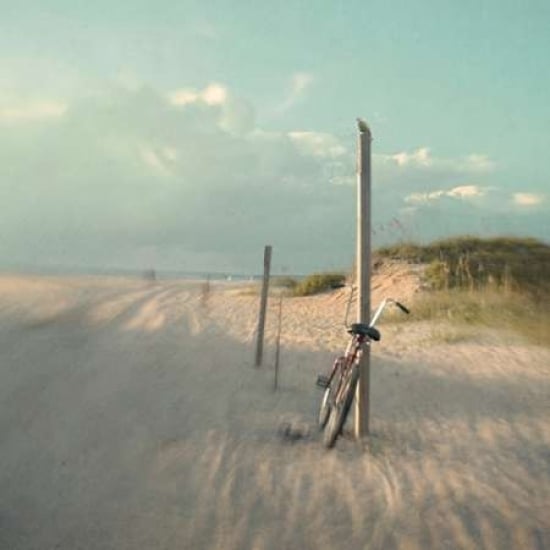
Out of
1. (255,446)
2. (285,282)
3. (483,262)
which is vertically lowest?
(255,446)

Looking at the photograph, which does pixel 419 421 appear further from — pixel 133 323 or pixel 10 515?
pixel 133 323

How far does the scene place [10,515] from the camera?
655 cm

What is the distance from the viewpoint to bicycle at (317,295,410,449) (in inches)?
286

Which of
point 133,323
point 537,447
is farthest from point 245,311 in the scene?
point 537,447

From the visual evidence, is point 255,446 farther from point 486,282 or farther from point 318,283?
point 318,283

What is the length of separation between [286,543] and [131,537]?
Answer: 1392 mm

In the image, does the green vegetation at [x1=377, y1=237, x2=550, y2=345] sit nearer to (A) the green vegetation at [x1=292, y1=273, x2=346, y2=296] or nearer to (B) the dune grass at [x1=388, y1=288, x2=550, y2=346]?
(B) the dune grass at [x1=388, y1=288, x2=550, y2=346]

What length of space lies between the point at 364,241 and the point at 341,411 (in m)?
1.95

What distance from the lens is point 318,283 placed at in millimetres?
24719

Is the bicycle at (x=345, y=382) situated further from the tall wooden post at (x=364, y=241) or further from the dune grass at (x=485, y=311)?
the dune grass at (x=485, y=311)

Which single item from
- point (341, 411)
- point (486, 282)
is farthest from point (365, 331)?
point (486, 282)

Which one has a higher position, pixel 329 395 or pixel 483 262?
pixel 483 262

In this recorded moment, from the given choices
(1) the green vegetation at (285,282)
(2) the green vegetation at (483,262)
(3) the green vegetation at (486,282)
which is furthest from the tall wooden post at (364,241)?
(1) the green vegetation at (285,282)

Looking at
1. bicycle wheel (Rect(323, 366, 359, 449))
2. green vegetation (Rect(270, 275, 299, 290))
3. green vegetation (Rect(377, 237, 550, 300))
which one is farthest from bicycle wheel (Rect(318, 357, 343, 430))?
green vegetation (Rect(270, 275, 299, 290))
